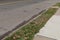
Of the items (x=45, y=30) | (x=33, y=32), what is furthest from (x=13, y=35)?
(x=45, y=30)

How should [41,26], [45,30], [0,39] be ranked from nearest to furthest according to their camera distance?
[0,39] → [45,30] → [41,26]

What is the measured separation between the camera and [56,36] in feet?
20.7

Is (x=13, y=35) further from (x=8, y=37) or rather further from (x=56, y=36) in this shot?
(x=56, y=36)

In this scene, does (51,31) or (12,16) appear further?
(12,16)

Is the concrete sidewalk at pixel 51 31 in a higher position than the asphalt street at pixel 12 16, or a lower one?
lower

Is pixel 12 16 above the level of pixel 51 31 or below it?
above

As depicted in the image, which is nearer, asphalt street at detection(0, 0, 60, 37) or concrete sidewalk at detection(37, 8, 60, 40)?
concrete sidewalk at detection(37, 8, 60, 40)

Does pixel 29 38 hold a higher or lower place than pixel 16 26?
lower

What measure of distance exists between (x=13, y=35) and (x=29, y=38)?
0.59 m

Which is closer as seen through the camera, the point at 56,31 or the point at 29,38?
the point at 29,38

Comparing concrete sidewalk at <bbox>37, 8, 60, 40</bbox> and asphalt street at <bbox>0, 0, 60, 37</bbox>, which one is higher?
asphalt street at <bbox>0, 0, 60, 37</bbox>

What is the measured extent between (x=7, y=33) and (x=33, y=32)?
90cm

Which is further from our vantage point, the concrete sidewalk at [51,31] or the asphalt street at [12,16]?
the asphalt street at [12,16]

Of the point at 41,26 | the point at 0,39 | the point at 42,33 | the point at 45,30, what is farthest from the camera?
the point at 41,26
